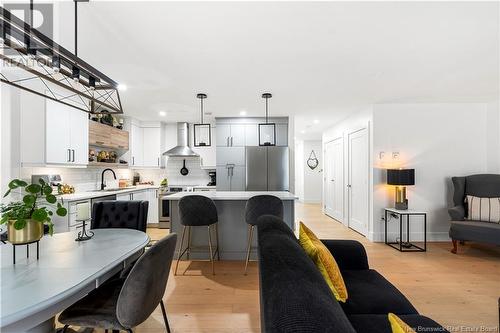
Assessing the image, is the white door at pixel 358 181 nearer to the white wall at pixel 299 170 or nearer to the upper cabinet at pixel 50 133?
the white wall at pixel 299 170

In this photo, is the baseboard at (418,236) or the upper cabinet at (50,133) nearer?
the upper cabinet at (50,133)

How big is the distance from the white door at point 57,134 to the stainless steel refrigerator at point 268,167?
311cm

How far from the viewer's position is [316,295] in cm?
75

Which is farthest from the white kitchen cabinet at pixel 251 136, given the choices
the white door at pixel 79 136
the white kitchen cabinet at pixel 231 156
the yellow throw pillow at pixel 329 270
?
the yellow throw pillow at pixel 329 270

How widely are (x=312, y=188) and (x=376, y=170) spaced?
5.05 metres

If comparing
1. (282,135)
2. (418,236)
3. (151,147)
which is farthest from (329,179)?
(151,147)

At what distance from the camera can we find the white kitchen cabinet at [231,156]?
5.43 metres

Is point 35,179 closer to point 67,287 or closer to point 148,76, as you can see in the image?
point 148,76

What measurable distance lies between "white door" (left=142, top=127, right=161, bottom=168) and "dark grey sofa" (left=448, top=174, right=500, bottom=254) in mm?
5926

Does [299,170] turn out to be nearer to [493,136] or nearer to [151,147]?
[151,147]

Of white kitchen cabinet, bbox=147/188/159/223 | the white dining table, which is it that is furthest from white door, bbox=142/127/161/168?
the white dining table

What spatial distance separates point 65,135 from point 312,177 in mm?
7735

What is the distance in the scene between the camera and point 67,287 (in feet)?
3.65

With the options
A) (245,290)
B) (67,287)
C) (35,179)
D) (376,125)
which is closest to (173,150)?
(35,179)
